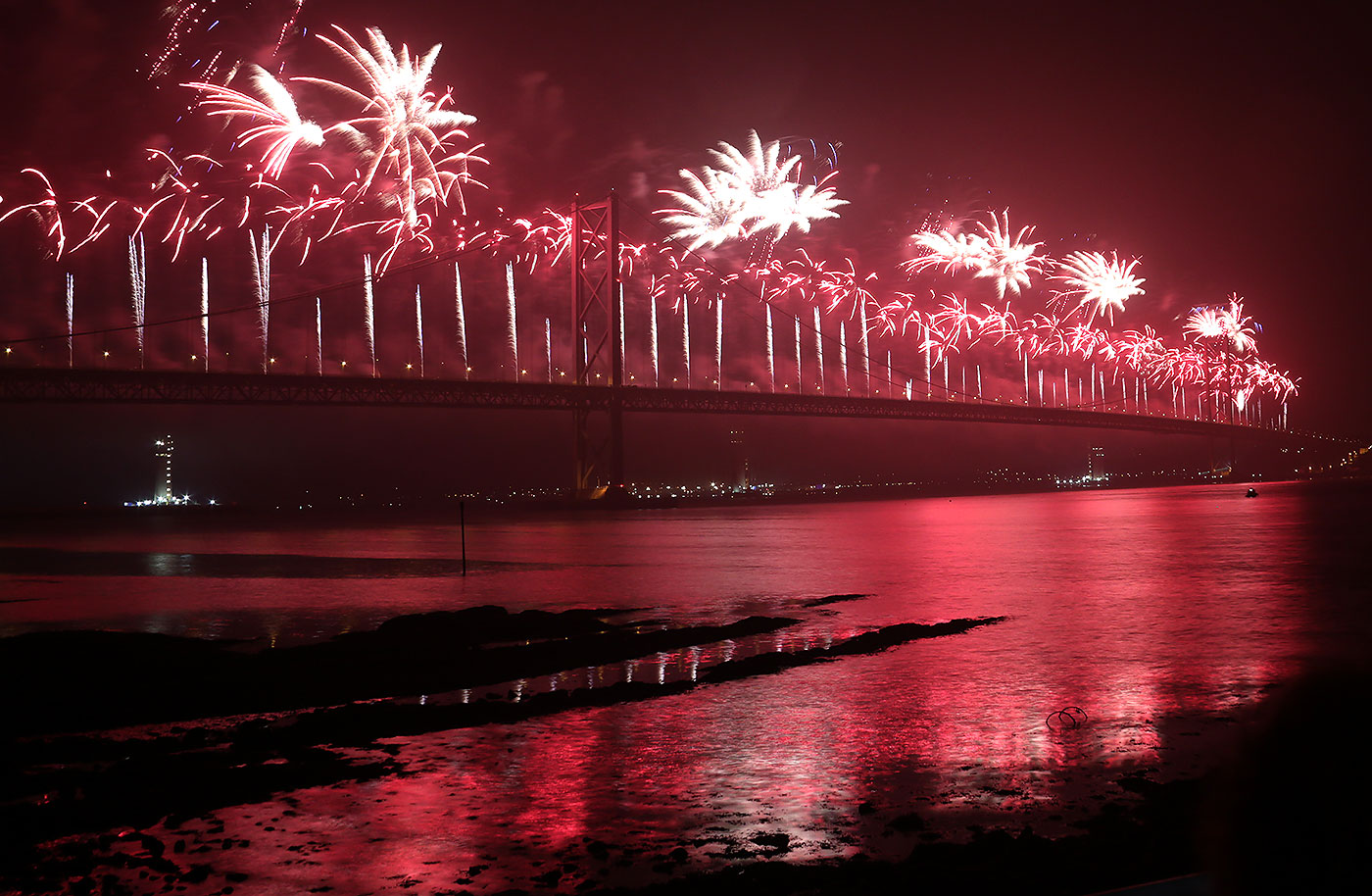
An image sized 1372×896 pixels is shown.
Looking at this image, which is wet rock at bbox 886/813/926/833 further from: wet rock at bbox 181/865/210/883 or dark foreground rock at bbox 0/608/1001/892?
wet rock at bbox 181/865/210/883

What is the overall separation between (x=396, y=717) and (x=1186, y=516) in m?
49.4

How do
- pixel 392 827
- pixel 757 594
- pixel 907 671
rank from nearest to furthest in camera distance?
pixel 392 827 < pixel 907 671 < pixel 757 594

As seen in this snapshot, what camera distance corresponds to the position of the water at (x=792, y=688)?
5152 millimetres

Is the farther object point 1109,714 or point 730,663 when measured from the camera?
point 730,663

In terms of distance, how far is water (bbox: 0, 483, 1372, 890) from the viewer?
16.9ft

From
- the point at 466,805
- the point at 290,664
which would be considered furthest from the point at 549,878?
the point at 290,664

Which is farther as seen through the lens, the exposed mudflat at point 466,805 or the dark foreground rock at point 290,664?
the dark foreground rock at point 290,664

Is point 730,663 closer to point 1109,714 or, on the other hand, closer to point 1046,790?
point 1109,714

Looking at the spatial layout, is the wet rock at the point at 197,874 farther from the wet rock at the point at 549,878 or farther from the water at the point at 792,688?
the wet rock at the point at 549,878

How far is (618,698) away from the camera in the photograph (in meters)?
8.74

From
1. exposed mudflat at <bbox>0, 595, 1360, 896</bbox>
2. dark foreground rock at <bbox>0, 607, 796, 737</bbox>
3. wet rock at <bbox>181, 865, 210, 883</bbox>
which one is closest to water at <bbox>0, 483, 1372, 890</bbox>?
exposed mudflat at <bbox>0, 595, 1360, 896</bbox>

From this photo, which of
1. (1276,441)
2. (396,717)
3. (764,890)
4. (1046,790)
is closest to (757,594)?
(396,717)

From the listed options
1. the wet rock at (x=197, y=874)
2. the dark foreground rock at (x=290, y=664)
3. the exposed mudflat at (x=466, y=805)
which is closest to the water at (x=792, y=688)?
the exposed mudflat at (x=466, y=805)

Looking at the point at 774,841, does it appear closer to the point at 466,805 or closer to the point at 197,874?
the point at 466,805
